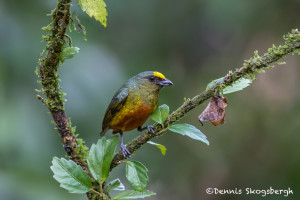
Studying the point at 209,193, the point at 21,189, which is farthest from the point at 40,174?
the point at 209,193

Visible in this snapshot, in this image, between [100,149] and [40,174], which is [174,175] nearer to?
[40,174]

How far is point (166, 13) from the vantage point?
19.4 feet

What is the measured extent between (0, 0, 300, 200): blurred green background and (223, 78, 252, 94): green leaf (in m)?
2.38

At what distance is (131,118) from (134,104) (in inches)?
5.8

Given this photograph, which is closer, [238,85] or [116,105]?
[238,85]

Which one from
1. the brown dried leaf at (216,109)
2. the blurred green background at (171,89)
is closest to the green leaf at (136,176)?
the brown dried leaf at (216,109)

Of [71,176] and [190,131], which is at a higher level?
[190,131]

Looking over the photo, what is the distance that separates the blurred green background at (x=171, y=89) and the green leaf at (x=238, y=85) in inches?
93.6

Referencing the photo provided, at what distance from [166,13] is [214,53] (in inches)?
40.6

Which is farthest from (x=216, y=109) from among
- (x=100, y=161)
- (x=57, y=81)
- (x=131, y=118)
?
(x=131, y=118)

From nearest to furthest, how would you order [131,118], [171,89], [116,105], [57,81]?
[57,81] < [131,118] < [116,105] < [171,89]

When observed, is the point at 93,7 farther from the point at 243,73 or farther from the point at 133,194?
the point at 133,194

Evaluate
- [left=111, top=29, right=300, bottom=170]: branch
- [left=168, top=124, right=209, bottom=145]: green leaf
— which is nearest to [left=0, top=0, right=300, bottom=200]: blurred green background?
[left=111, top=29, right=300, bottom=170]: branch

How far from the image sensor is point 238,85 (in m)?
1.96
